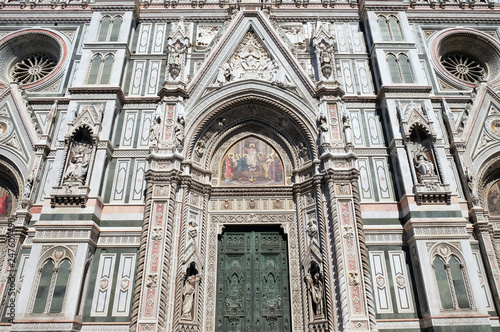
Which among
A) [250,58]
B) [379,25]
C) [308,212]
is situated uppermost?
[379,25]

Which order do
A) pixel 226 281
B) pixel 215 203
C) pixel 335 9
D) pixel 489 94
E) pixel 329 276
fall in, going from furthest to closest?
pixel 335 9
pixel 489 94
pixel 215 203
pixel 226 281
pixel 329 276

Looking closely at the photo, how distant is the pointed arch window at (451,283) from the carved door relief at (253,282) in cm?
436

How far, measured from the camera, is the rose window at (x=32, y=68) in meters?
16.0

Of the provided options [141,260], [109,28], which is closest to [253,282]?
[141,260]

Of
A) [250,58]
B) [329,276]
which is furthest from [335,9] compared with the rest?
[329,276]

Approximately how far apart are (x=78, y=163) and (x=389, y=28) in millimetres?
12461

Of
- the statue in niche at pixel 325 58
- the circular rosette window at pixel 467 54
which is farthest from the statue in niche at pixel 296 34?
the circular rosette window at pixel 467 54

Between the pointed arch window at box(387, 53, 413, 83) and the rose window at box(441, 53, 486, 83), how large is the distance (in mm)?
2990

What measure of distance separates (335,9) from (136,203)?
1131 centimetres

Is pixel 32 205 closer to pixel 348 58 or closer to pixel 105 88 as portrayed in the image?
pixel 105 88

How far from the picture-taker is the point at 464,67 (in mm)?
16453

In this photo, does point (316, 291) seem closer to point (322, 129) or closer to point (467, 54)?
point (322, 129)

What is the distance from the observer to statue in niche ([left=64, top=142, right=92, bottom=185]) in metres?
12.2

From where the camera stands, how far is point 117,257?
1184 cm
